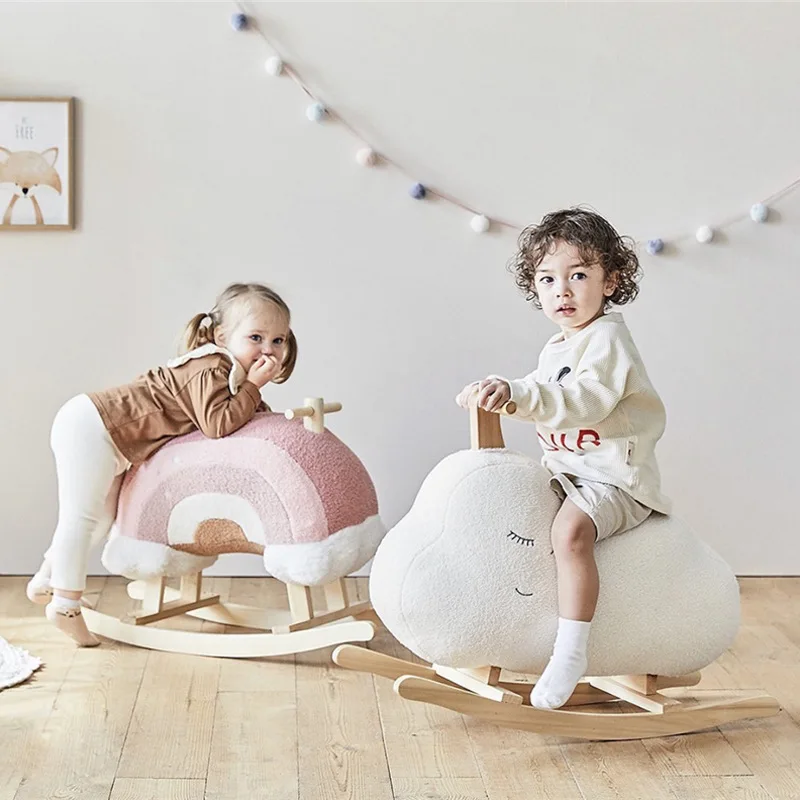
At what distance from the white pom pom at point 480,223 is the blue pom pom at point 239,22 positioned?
0.77m

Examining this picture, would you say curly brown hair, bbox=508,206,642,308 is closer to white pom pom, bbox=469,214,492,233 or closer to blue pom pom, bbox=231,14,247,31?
white pom pom, bbox=469,214,492,233

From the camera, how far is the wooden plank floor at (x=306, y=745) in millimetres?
1831

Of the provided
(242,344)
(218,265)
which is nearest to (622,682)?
(242,344)

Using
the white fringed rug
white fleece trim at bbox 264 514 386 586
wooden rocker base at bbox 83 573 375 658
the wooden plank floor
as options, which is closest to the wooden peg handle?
white fleece trim at bbox 264 514 386 586

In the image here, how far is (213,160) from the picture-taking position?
121 inches

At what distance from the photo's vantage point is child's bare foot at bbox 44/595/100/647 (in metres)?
2.49

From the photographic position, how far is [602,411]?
206 centimetres

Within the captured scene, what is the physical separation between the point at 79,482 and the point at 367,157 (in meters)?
1.14

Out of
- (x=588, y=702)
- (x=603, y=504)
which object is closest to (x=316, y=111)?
(x=603, y=504)

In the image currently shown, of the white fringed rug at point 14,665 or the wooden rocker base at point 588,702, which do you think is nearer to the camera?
the wooden rocker base at point 588,702

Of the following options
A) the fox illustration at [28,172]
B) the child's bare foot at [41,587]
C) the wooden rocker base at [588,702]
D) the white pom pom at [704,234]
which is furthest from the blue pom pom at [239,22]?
the wooden rocker base at [588,702]

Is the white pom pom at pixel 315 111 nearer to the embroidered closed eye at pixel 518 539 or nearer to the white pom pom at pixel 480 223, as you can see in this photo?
the white pom pom at pixel 480 223

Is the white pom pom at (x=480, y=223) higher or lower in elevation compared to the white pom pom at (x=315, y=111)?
lower

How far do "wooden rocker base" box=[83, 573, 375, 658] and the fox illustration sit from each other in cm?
106
